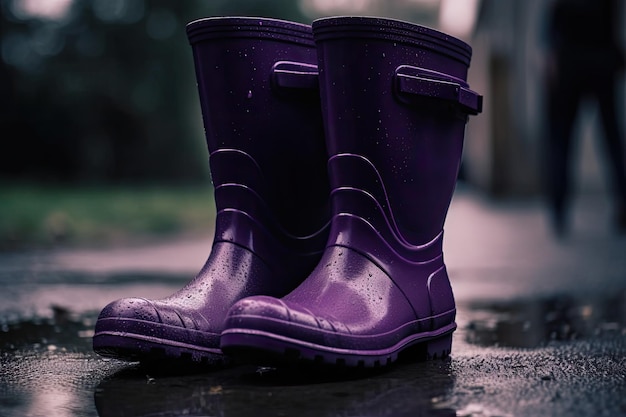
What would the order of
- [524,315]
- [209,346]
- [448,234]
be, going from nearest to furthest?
[209,346] → [524,315] → [448,234]

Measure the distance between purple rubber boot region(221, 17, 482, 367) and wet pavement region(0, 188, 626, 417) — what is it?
94mm

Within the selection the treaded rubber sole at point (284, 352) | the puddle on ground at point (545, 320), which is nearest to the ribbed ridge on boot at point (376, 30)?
the treaded rubber sole at point (284, 352)

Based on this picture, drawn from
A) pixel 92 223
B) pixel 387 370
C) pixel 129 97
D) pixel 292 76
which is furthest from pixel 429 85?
pixel 129 97

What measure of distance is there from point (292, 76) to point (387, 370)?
0.57 m

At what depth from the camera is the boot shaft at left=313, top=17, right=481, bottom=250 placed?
152 cm

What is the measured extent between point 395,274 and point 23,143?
1939 centimetres

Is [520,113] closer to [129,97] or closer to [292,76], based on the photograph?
[292,76]

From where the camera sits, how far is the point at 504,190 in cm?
1239

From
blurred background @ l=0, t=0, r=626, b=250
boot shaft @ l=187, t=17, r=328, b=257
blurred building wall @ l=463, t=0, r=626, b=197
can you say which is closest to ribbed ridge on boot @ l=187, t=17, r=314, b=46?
boot shaft @ l=187, t=17, r=328, b=257

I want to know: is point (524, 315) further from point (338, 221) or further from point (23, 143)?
point (23, 143)

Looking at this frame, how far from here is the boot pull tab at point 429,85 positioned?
1.53 metres

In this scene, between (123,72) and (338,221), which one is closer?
(338,221)

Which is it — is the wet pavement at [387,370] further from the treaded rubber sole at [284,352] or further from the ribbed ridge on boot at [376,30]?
the ribbed ridge on boot at [376,30]

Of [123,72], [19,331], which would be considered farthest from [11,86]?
[19,331]
